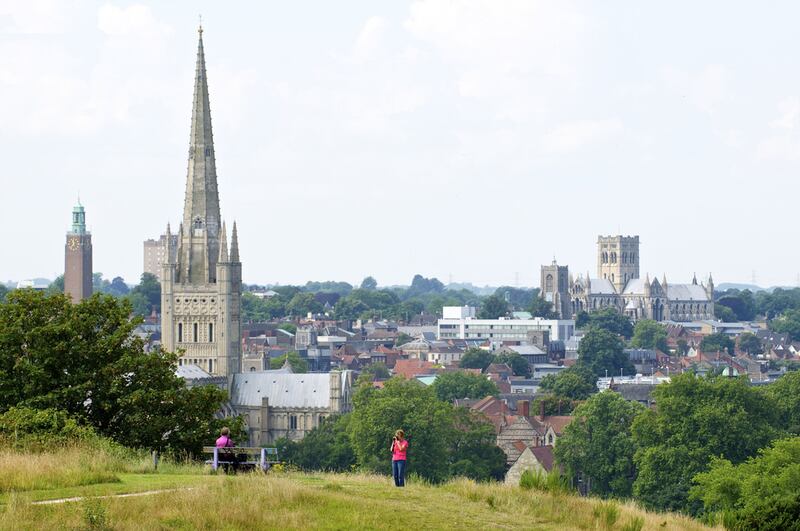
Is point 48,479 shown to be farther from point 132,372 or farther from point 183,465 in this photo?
point 132,372

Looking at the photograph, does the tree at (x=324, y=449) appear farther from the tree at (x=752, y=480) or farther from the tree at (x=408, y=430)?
the tree at (x=752, y=480)

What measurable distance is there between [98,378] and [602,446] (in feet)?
168

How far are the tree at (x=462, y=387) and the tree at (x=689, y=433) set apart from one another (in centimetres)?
5619

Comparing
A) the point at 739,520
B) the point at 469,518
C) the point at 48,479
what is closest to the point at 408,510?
the point at 469,518

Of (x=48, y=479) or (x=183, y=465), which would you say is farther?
(x=183, y=465)

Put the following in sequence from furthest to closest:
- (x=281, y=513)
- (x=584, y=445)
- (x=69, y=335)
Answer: (x=584, y=445), (x=69, y=335), (x=281, y=513)

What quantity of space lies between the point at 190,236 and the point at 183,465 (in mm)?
91809

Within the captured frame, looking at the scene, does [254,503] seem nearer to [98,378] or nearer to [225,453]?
[225,453]

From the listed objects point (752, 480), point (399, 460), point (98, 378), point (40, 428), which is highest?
point (98, 378)

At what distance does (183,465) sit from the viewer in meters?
34.4

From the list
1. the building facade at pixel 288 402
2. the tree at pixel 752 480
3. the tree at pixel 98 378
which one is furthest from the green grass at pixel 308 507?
the building facade at pixel 288 402

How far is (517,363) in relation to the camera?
191750mm

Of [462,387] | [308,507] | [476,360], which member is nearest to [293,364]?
[476,360]

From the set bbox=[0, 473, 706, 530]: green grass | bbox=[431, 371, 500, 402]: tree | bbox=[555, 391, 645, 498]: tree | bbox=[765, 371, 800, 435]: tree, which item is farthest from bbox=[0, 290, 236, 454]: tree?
bbox=[431, 371, 500, 402]: tree
